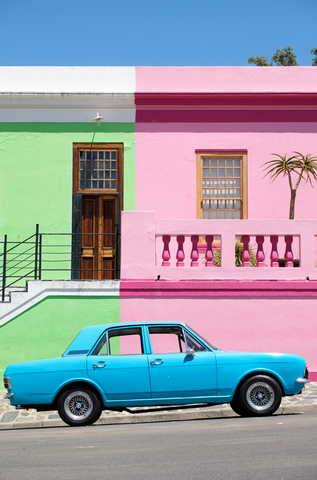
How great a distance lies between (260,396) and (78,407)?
8.19 ft

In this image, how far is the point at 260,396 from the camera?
8102 mm

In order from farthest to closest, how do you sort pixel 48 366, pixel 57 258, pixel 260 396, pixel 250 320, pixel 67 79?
pixel 67 79 < pixel 57 258 < pixel 250 320 < pixel 260 396 < pixel 48 366

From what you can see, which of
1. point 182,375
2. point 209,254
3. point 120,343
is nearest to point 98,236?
point 209,254

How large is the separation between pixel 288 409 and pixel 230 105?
8.10 meters

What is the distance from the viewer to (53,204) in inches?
558

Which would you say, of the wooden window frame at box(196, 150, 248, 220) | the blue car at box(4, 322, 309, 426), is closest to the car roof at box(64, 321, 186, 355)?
the blue car at box(4, 322, 309, 426)

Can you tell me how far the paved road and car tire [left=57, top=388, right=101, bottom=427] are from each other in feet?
0.51

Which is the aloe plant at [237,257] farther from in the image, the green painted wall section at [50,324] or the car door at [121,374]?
the car door at [121,374]

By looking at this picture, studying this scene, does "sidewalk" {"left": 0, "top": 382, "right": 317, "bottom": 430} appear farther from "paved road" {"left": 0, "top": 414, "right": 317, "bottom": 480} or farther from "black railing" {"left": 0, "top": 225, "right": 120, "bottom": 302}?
"black railing" {"left": 0, "top": 225, "right": 120, "bottom": 302}

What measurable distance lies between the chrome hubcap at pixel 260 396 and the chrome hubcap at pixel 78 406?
7.20ft

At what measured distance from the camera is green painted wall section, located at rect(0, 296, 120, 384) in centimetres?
1145

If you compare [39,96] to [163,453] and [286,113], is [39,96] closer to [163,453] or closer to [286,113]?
[286,113]

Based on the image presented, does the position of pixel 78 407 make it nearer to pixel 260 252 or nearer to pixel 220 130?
pixel 260 252

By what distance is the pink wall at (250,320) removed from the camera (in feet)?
37.2
